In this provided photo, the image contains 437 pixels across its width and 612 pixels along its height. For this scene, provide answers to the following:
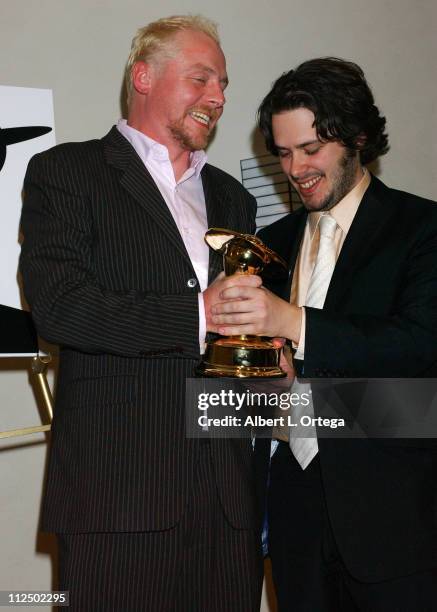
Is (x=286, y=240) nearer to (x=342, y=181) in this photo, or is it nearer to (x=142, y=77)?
(x=342, y=181)

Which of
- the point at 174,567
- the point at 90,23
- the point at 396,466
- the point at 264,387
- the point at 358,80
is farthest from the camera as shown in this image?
the point at 90,23

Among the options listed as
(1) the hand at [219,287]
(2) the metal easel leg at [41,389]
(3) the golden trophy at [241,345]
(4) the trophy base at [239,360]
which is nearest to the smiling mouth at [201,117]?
(3) the golden trophy at [241,345]

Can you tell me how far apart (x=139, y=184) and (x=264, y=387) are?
619mm

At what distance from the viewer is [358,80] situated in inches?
88.4

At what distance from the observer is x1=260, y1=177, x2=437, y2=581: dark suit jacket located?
187 centimetres

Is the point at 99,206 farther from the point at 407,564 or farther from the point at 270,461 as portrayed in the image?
the point at 407,564

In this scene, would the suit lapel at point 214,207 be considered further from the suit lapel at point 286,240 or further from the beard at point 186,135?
the suit lapel at point 286,240

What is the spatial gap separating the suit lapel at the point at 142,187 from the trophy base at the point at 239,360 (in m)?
0.28

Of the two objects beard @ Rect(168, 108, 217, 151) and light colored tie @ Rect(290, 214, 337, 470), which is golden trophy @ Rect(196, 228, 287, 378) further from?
beard @ Rect(168, 108, 217, 151)

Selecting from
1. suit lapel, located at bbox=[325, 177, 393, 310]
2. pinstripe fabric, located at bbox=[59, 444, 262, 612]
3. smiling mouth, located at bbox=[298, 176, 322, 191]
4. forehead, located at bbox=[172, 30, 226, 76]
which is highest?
forehead, located at bbox=[172, 30, 226, 76]

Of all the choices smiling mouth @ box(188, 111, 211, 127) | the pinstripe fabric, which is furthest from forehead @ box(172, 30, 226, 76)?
the pinstripe fabric

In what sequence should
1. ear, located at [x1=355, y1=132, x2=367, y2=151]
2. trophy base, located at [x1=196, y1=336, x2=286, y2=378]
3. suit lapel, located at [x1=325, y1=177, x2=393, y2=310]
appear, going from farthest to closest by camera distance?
ear, located at [x1=355, y1=132, x2=367, y2=151] → suit lapel, located at [x1=325, y1=177, x2=393, y2=310] → trophy base, located at [x1=196, y1=336, x2=286, y2=378]

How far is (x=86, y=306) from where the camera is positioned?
5.74ft

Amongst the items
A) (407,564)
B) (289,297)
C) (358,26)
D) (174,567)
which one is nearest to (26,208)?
(289,297)
